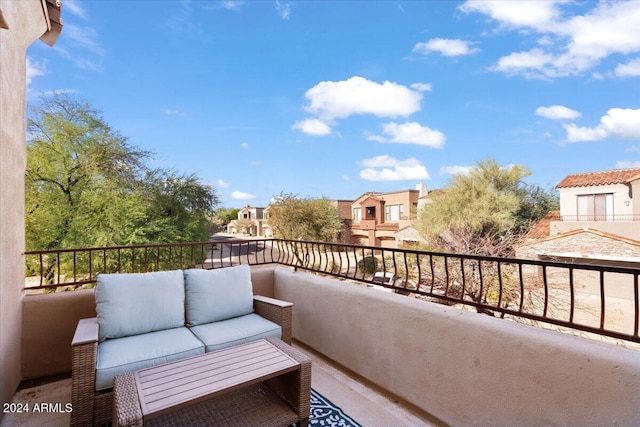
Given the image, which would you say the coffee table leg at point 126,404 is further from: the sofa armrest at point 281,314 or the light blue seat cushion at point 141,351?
the sofa armrest at point 281,314

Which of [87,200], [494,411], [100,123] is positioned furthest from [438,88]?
[494,411]

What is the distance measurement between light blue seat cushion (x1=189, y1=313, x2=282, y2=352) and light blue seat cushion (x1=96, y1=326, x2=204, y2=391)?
0.28 ft

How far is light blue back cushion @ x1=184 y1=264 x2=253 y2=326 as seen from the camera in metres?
2.68

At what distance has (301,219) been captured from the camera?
19188 millimetres

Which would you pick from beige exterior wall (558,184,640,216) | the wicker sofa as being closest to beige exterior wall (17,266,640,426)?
→ the wicker sofa

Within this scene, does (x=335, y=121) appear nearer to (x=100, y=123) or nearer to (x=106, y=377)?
(x=100, y=123)

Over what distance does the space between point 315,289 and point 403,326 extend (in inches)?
43.4

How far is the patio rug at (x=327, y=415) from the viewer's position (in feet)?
6.78

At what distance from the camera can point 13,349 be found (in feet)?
7.77

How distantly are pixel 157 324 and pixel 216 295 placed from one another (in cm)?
51

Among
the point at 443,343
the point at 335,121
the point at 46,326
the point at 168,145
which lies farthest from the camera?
the point at 335,121

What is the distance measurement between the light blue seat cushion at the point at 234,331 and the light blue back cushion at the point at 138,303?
10.2 inches

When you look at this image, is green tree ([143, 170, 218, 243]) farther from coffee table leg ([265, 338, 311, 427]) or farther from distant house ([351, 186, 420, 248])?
distant house ([351, 186, 420, 248])

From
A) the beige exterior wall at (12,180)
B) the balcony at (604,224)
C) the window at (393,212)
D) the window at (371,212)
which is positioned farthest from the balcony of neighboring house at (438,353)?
the window at (371,212)
